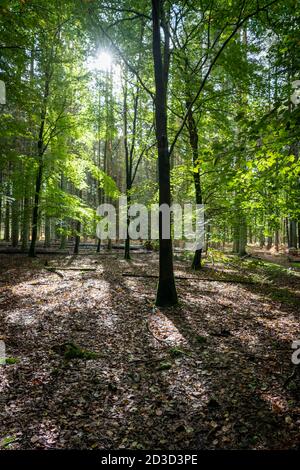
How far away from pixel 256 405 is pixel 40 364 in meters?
3.43

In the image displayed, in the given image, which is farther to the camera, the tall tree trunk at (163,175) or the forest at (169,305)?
the tall tree trunk at (163,175)

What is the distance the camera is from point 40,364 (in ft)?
15.3

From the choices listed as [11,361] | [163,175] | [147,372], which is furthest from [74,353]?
[163,175]

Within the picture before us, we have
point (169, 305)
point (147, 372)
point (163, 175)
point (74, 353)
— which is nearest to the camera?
point (147, 372)

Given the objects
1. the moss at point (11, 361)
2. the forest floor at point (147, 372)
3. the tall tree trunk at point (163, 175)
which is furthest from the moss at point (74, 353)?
the tall tree trunk at point (163, 175)

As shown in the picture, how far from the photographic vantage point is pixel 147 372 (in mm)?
4473

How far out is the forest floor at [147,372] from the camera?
10.4ft

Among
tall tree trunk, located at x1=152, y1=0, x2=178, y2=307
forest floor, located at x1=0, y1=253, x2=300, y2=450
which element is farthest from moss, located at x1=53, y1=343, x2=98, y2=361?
tall tree trunk, located at x1=152, y1=0, x2=178, y2=307

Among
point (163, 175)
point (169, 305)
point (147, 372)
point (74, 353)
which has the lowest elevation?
point (147, 372)

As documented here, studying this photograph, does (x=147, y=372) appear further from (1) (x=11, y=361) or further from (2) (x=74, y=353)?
(1) (x=11, y=361)

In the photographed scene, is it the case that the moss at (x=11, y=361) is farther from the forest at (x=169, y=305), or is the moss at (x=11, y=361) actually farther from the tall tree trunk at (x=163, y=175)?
the tall tree trunk at (x=163, y=175)

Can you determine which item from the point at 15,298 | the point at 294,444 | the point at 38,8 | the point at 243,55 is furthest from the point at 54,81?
the point at 294,444

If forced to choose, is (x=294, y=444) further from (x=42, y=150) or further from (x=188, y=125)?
(x=42, y=150)

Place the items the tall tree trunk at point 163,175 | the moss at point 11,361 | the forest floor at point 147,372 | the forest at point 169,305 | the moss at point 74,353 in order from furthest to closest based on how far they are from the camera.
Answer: the tall tree trunk at point 163,175 → the moss at point 74,353 → the moss at point 11,361 → the forest at point 169,305 → the forest floor at point 147,372
